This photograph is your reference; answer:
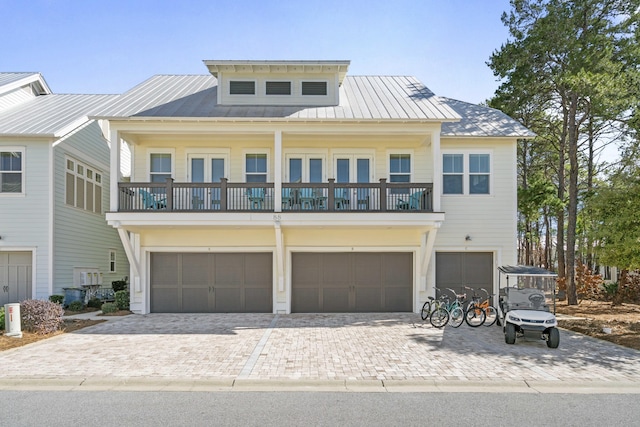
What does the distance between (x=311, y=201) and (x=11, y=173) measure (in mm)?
10676

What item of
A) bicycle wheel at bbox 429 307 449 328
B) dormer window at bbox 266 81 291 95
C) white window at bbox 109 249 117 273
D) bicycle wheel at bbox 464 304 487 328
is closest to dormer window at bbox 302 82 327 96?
dormer window at bbox 266 81 291 95

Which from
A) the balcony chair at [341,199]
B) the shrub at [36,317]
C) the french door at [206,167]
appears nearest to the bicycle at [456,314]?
the balcony chair at [341,199]

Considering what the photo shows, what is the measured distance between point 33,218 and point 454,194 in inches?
582

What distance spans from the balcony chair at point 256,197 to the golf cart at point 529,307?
7721mm

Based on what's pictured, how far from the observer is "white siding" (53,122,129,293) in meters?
16.8

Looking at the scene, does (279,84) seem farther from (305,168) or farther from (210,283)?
(210,283)

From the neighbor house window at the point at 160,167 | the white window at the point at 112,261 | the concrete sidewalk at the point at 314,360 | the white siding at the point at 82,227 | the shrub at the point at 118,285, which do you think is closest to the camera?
the concrete sidewalk at the point at 314,360

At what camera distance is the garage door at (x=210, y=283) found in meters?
16.2

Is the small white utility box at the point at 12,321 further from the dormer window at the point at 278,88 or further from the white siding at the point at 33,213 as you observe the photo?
the dormer window at the point at 278,88

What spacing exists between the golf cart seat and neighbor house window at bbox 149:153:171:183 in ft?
38.6

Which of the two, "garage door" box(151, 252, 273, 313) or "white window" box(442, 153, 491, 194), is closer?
"garage door" box(151, 252, 273, 313)

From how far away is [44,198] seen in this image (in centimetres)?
1628

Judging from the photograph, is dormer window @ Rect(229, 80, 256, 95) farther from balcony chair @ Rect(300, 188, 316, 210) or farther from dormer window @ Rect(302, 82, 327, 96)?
balcony chair @ Rect(300, 188, 316, 210)

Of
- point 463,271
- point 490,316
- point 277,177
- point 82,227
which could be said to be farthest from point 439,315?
point 82,227
